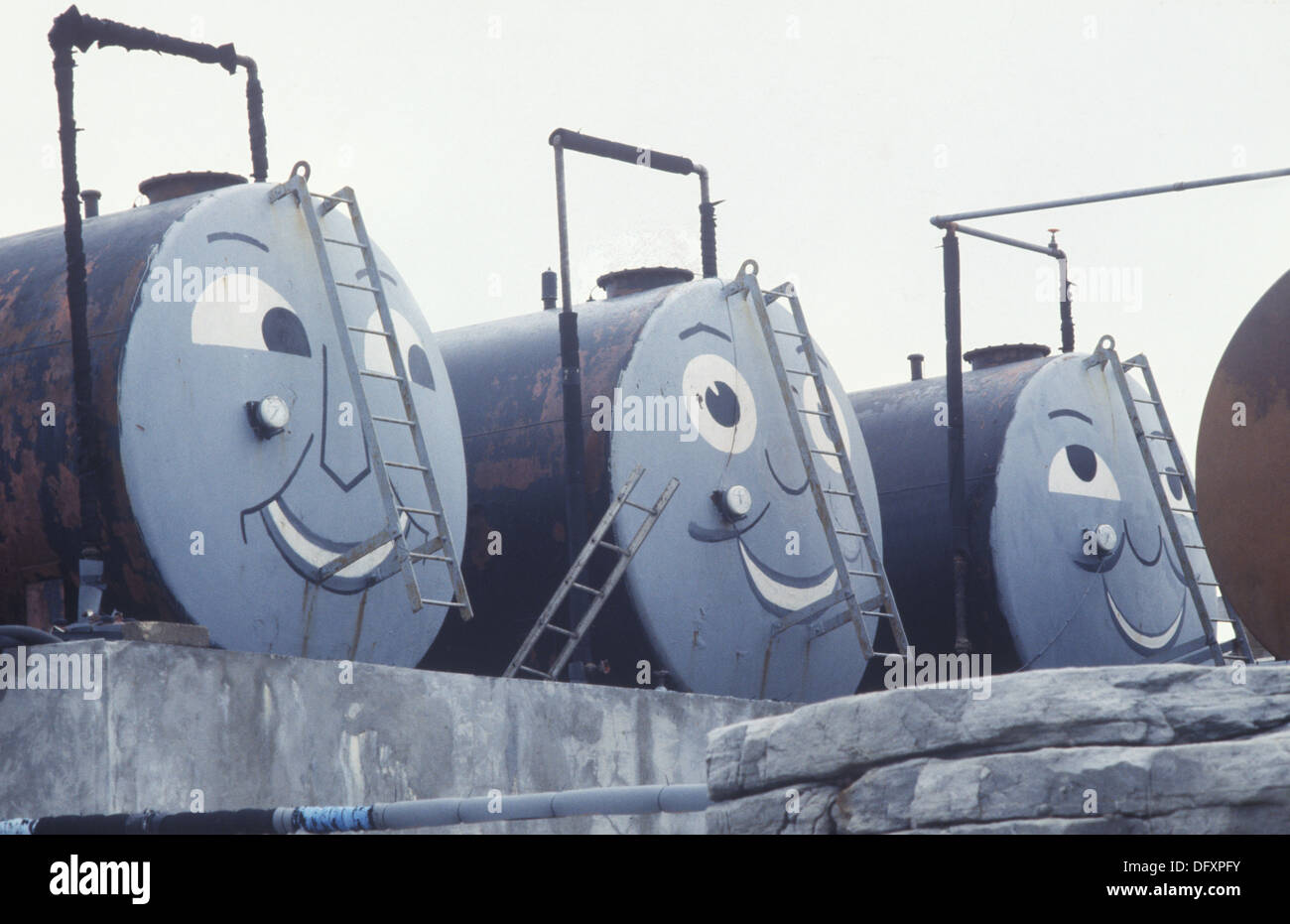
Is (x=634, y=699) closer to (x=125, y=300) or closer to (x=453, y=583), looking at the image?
(x=453, y=583)

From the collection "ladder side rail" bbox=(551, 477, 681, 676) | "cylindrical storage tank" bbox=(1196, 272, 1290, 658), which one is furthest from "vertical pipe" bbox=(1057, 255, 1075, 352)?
"cylindrical storage tank" bbox=(1196, 272, 1290, 658)

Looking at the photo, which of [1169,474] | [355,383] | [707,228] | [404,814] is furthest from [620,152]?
[404,814]

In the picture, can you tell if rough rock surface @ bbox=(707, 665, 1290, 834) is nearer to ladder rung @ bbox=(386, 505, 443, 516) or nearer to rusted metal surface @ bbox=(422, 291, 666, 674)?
ladder rung @ bbox=(386, 505, 443, 516)

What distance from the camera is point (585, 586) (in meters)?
10.9

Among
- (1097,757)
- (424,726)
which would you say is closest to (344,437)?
(424,726)

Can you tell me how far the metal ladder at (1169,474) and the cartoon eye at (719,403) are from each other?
3.97 meters

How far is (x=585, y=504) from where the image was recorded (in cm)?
Answer: 1112

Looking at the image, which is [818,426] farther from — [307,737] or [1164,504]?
[307,737]

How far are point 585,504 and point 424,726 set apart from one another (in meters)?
2.70

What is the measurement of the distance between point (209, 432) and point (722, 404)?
401cm

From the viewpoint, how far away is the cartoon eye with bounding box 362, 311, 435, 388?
32.9 ft

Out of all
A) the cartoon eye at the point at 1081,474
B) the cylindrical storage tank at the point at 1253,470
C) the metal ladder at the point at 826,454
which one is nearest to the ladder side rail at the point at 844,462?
the metal ladder at the point at 826,454

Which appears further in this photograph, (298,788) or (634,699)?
(634,699)

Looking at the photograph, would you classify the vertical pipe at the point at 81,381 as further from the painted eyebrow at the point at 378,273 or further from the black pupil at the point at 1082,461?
the black pupil at the point at 1082,461
